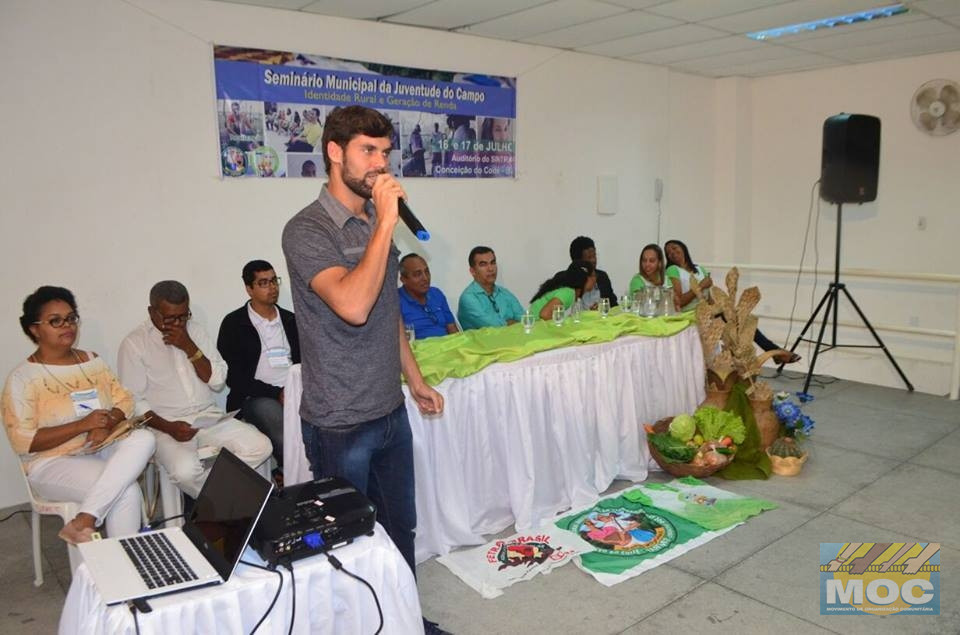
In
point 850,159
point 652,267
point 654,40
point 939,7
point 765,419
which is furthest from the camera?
point 850,159

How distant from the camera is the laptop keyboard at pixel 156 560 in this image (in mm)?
1460

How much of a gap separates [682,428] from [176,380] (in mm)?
2455

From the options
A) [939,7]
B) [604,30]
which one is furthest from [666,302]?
[939,7]

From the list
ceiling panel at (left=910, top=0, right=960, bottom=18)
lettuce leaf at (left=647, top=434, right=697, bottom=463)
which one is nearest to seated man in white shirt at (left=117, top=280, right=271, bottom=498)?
lettuce leaf at (left=647, top=434, right=697, bottom=463)

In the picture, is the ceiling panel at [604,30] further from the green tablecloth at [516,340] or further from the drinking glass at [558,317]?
the drinking glass at [558,317]

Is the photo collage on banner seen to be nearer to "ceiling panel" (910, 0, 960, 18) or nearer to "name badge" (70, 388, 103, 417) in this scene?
"name badge" (70, 388, 103, 417)

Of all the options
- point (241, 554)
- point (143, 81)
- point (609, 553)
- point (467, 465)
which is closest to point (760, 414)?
point (609, 553)

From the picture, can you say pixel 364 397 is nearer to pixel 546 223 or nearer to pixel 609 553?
pixel 609 553

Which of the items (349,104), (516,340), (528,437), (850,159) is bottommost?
(528,437)

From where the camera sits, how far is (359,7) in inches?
170

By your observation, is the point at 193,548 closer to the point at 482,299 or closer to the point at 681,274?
the point at 482,299

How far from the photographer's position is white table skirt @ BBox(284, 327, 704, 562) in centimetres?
298

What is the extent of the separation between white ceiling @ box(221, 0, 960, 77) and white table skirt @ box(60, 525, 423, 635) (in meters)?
3.50

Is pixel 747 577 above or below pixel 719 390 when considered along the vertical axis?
below
